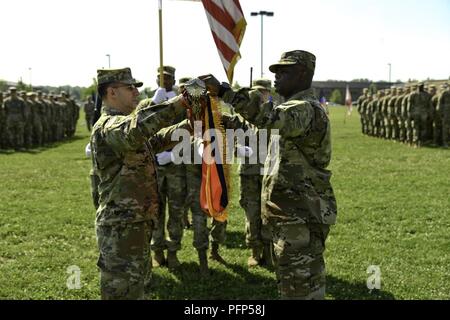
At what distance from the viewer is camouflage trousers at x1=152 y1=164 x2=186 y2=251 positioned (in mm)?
6328

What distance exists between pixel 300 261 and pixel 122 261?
1.32 meters

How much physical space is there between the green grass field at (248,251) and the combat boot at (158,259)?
0.53 feet

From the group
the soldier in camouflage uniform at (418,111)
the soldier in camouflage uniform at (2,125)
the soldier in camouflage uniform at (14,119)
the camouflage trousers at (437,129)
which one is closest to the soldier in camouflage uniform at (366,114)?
the soldier in camouflage uniform at (418,111)

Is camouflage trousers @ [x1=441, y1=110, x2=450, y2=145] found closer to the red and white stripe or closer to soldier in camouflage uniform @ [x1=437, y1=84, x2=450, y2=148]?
soldier in camouflage uniform @ [x1=437, y1=84, x2=450, y2=148]

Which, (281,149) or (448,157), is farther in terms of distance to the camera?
(448,157)

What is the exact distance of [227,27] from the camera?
3.96 m

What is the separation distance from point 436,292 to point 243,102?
11.5 ft

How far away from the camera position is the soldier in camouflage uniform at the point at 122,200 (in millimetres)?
3668

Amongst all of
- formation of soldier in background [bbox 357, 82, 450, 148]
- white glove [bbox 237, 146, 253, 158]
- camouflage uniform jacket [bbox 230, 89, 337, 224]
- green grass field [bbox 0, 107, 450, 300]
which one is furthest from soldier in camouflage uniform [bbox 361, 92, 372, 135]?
camouflage uniform jacket [bbox 230, 89, 337, 224]

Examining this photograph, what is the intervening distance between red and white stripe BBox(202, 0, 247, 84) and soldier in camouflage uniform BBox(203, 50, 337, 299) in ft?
1.19

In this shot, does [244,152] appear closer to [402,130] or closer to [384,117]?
[402,130]

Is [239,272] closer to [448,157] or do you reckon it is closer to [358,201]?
[358,201]

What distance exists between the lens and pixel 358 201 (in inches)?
375

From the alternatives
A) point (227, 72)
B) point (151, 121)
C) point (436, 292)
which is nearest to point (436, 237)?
point (436, 292)
